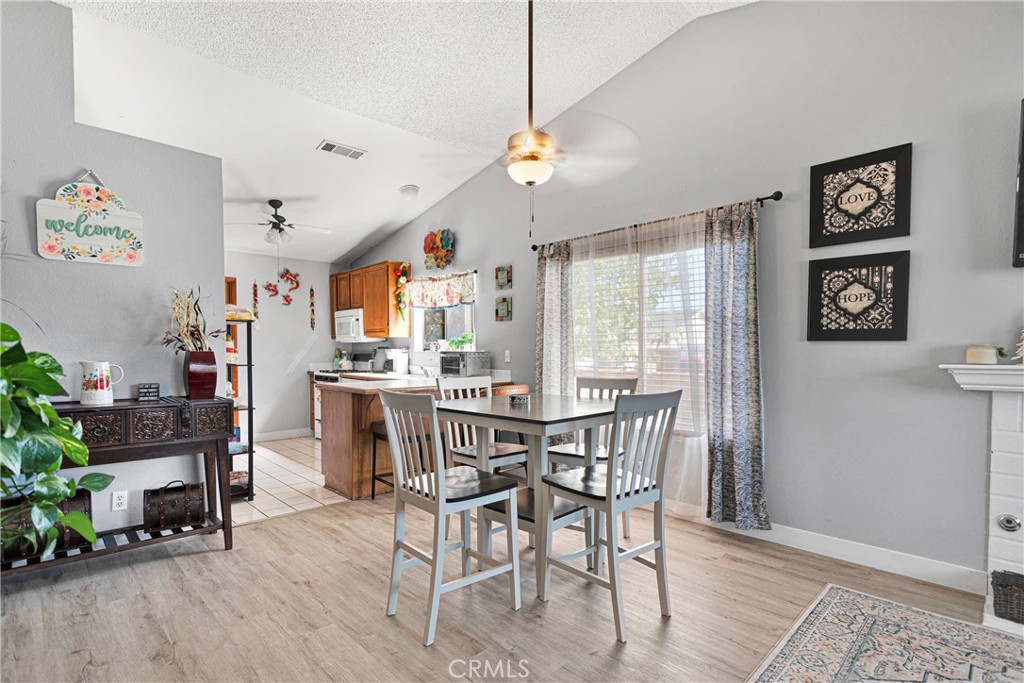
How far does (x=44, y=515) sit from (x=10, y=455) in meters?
0.16

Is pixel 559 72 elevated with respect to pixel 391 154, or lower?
elevated

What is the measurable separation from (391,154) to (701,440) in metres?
3.46

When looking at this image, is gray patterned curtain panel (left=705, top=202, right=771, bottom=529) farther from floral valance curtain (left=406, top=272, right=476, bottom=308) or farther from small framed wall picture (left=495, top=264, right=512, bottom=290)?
floral valance curtain (left=406, top=272, right=476, bottom=308)

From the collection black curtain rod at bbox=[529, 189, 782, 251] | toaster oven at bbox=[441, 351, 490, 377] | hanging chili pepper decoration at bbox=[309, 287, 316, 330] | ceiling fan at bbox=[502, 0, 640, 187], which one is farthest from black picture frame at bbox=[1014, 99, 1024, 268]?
hanging chili pepper decoration at bbox=[309, 287, 316, 330]

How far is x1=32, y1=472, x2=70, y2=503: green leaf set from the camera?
1104mm

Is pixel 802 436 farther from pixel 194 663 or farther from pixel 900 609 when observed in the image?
pixel 194 663

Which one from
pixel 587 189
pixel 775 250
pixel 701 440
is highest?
pixel 587 189

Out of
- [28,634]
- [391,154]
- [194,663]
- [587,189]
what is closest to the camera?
[194,663]

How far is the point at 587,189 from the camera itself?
4.17 m

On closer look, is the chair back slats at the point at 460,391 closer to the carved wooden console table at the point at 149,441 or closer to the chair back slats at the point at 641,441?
the chair back slats at the point at 641,441

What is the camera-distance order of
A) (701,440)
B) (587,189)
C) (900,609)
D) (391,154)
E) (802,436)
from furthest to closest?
(391,154) → (587,189) → (701,440) → (802,436) → (900,609)

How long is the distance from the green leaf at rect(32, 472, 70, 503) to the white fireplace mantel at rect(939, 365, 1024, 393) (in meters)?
3.31

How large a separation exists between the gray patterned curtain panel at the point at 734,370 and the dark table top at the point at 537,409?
862mm

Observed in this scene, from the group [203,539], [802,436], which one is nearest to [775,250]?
[802,436]
